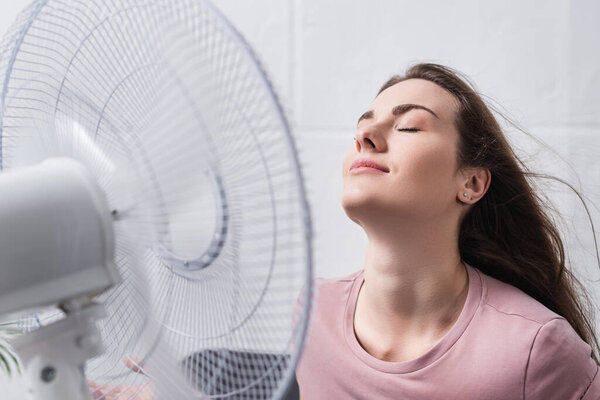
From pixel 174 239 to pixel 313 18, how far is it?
1.02 metres

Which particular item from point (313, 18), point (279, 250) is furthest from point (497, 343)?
point (313, 18)

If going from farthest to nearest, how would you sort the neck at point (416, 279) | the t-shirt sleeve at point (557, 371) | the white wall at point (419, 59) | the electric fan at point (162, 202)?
the white wall at point (419, 59)
the neck at point (416, 279)
the t-shirt sleeve at point (557, 371)
the electric fan at point (162, 202)

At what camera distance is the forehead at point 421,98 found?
1.20 metres

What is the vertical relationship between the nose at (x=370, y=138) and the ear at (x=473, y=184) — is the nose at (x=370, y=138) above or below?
above

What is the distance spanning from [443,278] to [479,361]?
0.57 ft

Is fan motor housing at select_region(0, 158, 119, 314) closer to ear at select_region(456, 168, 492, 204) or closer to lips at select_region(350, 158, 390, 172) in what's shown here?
lips at select_region(350, 158, 390, 172)

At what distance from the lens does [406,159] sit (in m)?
1.11

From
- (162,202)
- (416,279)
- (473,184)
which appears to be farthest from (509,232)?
(162,202)

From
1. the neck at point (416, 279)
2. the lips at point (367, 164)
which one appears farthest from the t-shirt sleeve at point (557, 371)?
the lips at point (367, 164)

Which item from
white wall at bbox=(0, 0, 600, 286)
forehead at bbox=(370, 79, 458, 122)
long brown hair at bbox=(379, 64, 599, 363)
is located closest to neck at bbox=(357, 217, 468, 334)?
long brown hair at bbox=(379, 64, 599, 363)

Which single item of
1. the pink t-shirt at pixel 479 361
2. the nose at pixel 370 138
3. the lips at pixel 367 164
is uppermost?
the nose at pixel 370 138

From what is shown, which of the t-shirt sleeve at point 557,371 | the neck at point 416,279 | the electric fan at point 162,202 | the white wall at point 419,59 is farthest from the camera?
the white wall at point 419,59

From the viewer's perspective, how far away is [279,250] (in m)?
0.69

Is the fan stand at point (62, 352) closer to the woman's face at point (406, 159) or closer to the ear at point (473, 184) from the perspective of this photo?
the woman's face at point (406, 159)
